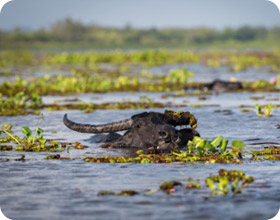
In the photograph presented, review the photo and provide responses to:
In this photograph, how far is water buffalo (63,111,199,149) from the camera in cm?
1054

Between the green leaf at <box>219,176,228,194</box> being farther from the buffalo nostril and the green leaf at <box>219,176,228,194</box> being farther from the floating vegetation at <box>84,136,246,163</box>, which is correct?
the buffalo nostril

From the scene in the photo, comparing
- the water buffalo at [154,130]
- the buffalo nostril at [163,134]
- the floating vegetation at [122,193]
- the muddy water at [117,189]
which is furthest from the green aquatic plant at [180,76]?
the floating vegetation at [122,193]

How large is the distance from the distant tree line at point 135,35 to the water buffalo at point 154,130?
266ft

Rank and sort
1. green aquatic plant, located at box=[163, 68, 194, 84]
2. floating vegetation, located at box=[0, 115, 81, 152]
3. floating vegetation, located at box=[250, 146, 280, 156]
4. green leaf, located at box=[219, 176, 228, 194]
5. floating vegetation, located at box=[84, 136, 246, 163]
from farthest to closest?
green aquatic plant, located at box=[163, 68, 194, 84] < floating vegetation, located at box=[0, 115, 81, 152] < floating vegetation, located at box=[250, 146, 280, 156] < floating vegetation, located at box=[84, 136, 246, 163] < green leaf, located at box=[219, 176, 228, 194]

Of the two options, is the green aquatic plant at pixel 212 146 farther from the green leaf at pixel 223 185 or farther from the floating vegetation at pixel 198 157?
the green leaf at pixel 223 185

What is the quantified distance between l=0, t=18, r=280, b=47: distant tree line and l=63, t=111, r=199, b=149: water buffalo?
81041mm

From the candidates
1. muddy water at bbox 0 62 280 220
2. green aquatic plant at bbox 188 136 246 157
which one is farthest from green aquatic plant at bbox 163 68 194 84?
green aquatic plant at bbox 188 136 246 157

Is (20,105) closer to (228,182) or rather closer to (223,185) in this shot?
(228,182)

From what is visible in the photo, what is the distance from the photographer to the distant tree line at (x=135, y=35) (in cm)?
9738

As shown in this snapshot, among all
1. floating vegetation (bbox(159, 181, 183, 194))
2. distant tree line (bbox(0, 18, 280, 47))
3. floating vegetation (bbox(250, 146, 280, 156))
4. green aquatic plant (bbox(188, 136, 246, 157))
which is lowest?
floating vegetation (bbox(159, 181, 183, 194))

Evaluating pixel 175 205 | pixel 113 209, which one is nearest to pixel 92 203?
pixel 113 209

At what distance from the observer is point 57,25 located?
331ft

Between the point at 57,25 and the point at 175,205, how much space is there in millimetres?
95541

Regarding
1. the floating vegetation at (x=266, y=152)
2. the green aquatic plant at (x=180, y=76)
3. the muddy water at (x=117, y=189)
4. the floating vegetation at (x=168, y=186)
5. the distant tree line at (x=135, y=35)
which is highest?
the distant tree line at (x=135, y=35)
